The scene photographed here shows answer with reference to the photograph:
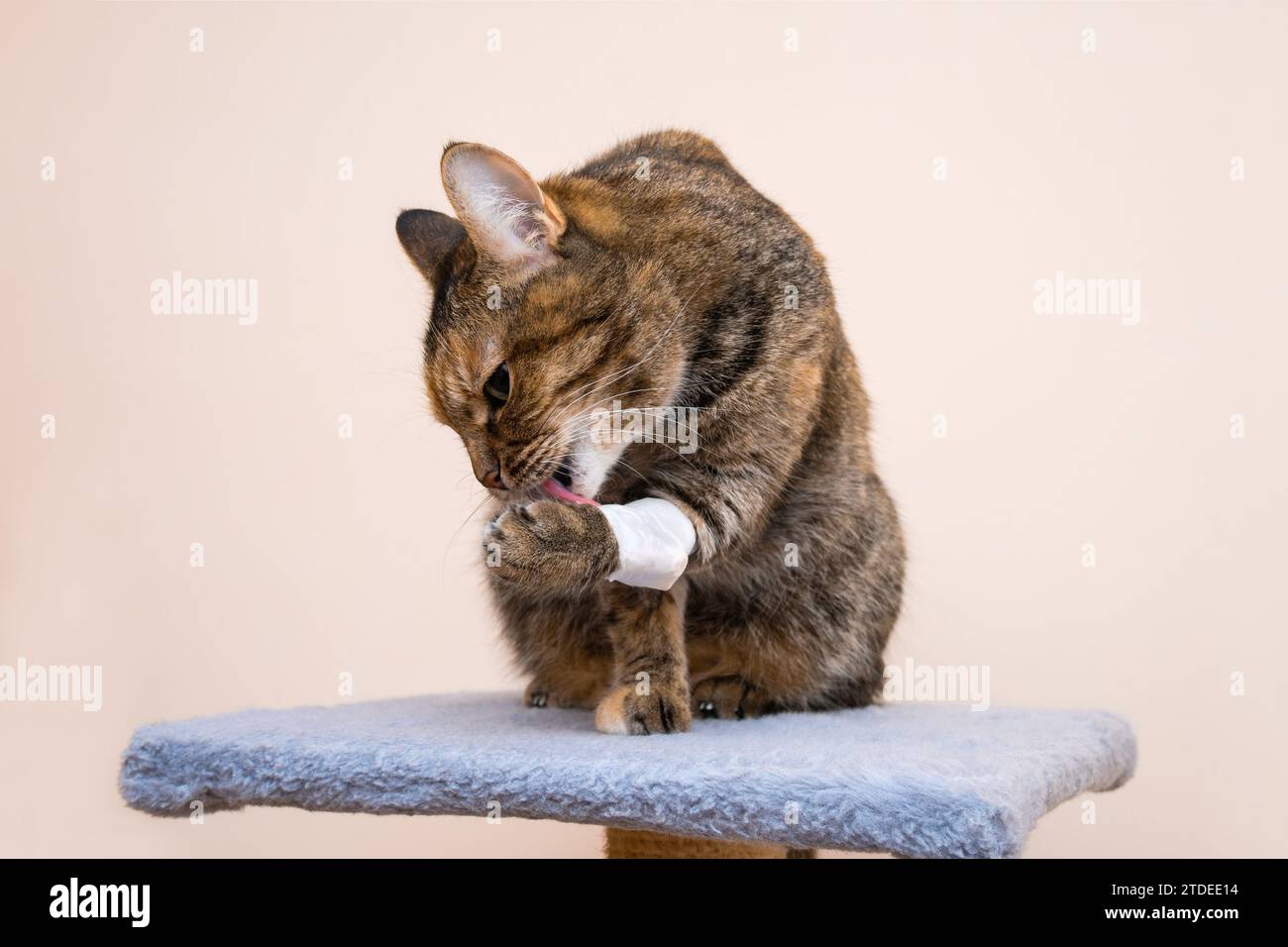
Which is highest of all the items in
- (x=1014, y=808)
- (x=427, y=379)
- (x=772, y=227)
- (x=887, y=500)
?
(x=772, y=227)

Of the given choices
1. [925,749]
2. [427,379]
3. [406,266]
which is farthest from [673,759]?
[406,266]

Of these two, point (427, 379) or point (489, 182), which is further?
point (427, 379)

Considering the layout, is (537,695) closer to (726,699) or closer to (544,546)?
(726,699)

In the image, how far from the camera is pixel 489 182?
1511mm

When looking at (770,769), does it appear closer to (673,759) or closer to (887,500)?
(673,759)

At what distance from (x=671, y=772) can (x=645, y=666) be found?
36cm

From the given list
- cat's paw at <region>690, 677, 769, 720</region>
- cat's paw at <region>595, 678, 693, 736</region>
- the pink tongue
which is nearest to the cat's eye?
the pink tongue

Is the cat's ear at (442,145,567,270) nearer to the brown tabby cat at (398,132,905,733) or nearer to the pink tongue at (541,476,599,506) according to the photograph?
the brown tabby cat at (398,132,905,733)

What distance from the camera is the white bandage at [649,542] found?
1.41m

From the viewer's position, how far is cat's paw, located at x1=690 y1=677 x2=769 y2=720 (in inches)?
69.8

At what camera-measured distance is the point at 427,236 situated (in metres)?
1.78

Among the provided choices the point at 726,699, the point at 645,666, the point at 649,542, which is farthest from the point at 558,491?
the point at 726,699

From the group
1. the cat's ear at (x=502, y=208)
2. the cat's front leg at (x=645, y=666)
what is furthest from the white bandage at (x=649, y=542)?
the cat's ear at (x=502, y=208)

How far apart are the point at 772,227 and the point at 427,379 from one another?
51cm
